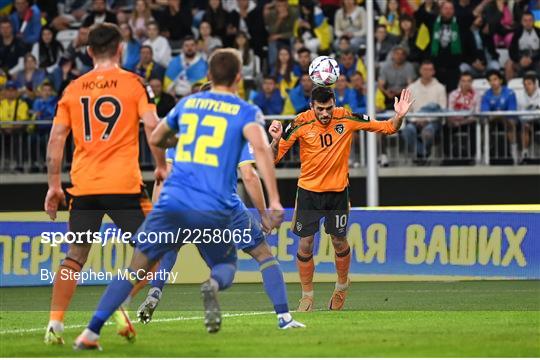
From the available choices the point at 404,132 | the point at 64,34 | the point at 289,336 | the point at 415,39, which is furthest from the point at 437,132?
the point at 289,336

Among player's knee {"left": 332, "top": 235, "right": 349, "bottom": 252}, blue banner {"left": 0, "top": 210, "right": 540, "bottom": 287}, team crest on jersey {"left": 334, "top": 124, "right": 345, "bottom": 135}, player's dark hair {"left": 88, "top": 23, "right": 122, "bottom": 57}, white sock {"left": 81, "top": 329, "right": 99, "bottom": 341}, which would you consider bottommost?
blue banner {"left": 0, "top": 210, "right": 540, "bottom": 287}

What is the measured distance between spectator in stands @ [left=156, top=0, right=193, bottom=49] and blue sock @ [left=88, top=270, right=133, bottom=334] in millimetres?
15133

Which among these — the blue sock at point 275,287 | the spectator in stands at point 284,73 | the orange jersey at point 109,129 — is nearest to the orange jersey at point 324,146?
the blue sock at point 275,287

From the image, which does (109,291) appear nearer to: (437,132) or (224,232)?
(224,232)

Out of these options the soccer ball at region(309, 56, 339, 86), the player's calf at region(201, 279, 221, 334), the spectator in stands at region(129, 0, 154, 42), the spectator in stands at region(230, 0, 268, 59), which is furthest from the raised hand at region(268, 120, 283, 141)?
the spectator in stands at region(129, 0, 154, 42)

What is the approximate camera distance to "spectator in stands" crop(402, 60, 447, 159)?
21.8 meters

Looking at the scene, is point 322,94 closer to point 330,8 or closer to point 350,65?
point 350,65

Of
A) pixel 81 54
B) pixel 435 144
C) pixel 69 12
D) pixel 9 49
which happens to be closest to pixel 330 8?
pixel 435 144

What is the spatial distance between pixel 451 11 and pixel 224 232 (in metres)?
13.6

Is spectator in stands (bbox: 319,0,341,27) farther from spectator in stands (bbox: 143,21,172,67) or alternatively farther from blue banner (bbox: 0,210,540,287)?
blue banner (bbox: 0,210,540,287)

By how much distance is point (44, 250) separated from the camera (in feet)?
55.8

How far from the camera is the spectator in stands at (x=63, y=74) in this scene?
77.2 feet

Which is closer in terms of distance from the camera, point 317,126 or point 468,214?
point 317,126

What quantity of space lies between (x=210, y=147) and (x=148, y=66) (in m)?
13.7
